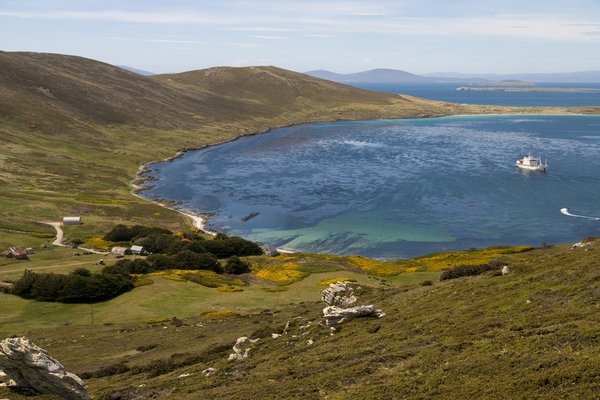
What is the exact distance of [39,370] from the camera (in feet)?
83.9

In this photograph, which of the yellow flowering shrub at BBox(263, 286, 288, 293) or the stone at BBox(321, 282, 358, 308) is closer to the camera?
the stone at BBox(321, 282, 358, 308)

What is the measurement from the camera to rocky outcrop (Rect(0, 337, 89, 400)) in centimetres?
2531

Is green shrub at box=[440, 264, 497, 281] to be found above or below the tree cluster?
above

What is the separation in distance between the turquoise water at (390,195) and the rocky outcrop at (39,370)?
208ft

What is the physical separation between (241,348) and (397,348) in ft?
36.5

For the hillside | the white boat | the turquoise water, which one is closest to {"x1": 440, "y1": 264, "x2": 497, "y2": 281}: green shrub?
the hillside

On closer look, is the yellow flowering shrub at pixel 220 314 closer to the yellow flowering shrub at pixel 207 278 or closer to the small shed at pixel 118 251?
the yellow flowering shrub at pixel 207 278

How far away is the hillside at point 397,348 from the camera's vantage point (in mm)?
20328

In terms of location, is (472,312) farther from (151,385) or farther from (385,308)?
(151,385)

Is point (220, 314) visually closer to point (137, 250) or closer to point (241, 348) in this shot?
point (241, 348)

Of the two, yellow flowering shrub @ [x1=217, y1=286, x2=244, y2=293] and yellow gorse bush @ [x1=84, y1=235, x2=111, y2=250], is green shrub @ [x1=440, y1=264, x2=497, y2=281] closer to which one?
yellow flowering shrub @ [x1=217, y1=286, x2=244, y2=293]

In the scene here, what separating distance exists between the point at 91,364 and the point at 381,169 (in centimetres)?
13045

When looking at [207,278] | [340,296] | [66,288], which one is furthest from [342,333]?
[66,288]

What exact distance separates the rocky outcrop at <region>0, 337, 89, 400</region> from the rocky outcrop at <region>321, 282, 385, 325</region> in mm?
15905
